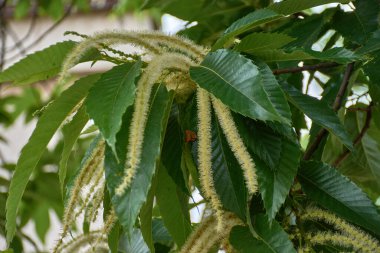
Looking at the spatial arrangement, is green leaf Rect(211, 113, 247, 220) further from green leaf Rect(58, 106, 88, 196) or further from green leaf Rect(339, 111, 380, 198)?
green leaf Rect(339, 111, 380, 198)

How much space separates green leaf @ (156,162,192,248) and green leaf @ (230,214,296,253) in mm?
129

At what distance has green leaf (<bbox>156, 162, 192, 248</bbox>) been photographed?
2.70ft

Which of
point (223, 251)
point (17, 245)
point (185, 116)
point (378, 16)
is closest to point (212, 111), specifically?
point (185, 116)

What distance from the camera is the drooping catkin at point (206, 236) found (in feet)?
2.28

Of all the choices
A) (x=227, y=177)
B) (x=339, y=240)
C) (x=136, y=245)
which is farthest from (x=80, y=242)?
(x=339, y=240)

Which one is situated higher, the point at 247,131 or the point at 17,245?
the point at 247,131

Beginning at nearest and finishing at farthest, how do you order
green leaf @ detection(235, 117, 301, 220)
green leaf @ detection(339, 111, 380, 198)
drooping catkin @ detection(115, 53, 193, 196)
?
drooping catkin @ detection(115, 53, 193, 196) → green leaf @ detection(235, 117, 301, 220) → green leaf @ detection(339, 111, 380, 198)

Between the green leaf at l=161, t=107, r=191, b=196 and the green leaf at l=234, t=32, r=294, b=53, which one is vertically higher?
the green leaf at l=234, t=32, r=294, b=53

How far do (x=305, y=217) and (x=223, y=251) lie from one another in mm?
102

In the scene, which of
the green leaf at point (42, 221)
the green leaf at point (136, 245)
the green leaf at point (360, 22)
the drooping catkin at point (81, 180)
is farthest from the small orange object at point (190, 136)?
the green leaf at point (42, 221)

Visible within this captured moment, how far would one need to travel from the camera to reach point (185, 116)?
0.78 meters

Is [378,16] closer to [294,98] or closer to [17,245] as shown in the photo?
[294,98]

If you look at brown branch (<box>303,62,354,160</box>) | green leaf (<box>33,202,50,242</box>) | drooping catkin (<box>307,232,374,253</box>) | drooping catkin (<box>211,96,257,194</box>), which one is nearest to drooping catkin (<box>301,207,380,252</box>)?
drooping catkin (<box>307,232,374,253</box>)

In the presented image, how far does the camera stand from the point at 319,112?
772 millimetres
